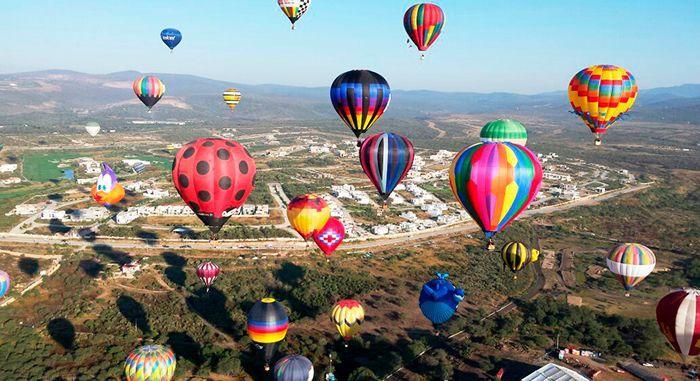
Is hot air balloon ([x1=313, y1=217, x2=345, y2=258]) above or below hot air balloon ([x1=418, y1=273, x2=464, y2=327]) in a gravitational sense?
above

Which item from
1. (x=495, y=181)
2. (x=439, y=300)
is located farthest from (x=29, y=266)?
(x=495, y=181)

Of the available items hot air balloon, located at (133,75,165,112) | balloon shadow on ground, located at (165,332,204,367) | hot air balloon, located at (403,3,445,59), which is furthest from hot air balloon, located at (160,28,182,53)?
balloon shadow on ground, located at (165,332,204,367)

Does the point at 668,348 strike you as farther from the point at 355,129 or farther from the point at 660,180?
the point at 660,180

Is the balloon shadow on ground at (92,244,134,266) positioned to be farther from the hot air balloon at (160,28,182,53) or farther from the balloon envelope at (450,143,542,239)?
the balloon envelope at (450,143,542,239)

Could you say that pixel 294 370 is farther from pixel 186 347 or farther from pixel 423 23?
pixel 423 23

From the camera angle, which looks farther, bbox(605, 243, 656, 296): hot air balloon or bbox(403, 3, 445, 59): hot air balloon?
bbox(403, 3, 445, 59): hot air balloon

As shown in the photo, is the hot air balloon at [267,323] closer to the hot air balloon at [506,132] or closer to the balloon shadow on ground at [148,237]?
the hot air balloon at [506,132]
